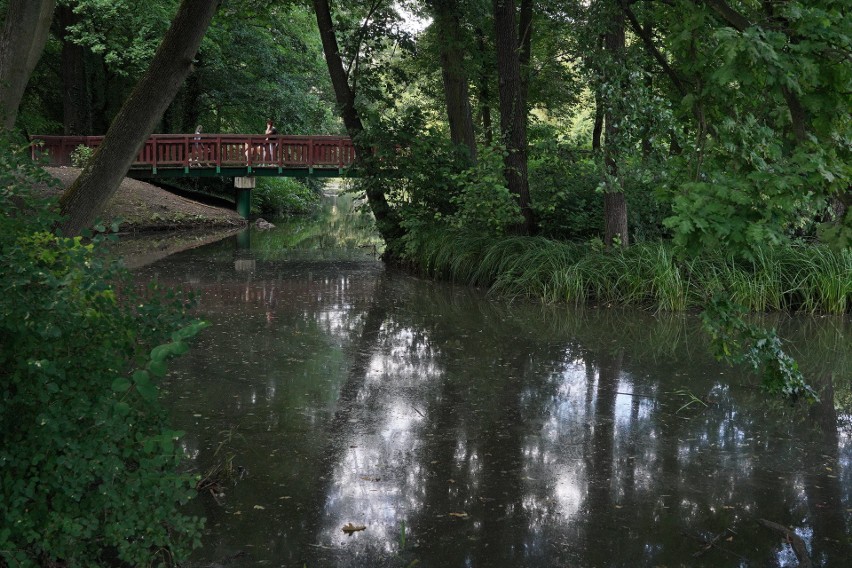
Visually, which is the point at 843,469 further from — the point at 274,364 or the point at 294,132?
the point at 294,132

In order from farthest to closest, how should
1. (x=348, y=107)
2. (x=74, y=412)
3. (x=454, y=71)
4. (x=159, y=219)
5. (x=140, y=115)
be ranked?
(x=159, y=219) < (x=348, y=107) < (x=454, y=71) < (x=140, y=115) < (x=74, y=412)

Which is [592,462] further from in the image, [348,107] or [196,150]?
[196,150]

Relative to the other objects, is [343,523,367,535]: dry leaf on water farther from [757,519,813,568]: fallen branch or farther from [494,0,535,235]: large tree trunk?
[494,0,535,235]: large tree trunk

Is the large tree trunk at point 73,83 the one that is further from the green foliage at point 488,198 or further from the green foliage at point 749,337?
the green foliage at point 749,337

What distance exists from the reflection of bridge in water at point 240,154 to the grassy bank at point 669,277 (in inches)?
560

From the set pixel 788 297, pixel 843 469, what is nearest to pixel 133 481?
pixel 843 469

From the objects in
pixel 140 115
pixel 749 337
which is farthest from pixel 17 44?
pixel 749 337

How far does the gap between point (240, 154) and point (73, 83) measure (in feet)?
18.6

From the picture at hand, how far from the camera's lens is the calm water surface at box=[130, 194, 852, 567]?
4.26 meters

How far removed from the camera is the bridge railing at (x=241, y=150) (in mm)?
25391

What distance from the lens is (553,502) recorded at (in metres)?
4.73

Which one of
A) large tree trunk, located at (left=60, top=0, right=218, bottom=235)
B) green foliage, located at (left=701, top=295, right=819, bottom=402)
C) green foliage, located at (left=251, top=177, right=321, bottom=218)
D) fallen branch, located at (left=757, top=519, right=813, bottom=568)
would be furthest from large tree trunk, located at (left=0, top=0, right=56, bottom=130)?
green foliage, located at (left=251, top=177, right=321, bottom=218)

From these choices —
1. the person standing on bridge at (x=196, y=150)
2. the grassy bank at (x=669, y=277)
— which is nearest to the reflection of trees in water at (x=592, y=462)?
the grassy bank at (x=669, y=277)

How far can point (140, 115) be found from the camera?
552 cm
